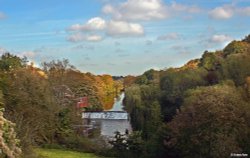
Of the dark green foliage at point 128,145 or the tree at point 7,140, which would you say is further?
the dark green foliage at point 128,145

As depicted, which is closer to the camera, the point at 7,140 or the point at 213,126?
the point at 7,140

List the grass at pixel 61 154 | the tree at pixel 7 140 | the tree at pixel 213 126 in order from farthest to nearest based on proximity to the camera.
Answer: the grass at pixel 61 154 → the tree at pixel 213 126 → the tree at pixel 7 140

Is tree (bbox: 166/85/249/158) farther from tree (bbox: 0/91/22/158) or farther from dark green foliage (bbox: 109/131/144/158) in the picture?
tree (bbox: 0/91/22/158)

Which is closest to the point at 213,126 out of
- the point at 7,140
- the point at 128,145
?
the point at 128,145

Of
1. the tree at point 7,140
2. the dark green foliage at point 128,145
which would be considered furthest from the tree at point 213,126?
the tree at point 7,140

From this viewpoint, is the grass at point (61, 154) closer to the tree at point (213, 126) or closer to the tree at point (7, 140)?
the tree at point (213, 126)

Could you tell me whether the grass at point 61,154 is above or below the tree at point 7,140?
below

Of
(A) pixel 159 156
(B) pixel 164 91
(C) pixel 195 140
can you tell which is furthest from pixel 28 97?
(B) pixel 164 91

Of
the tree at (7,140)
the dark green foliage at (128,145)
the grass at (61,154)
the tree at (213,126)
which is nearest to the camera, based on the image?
the tree at (7,140)

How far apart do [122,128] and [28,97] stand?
82.5 ft

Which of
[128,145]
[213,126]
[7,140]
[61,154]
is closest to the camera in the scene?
[7,140]

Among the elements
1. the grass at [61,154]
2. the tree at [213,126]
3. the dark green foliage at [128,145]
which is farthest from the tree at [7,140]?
the dark green foliage at [128,145]

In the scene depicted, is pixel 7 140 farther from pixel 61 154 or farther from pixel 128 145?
pixel 128 145

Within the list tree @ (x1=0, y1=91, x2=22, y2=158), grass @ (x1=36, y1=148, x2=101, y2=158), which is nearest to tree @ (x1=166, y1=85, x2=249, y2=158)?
grass @ (x1=36, y1=148, x2=101, y2=158)
